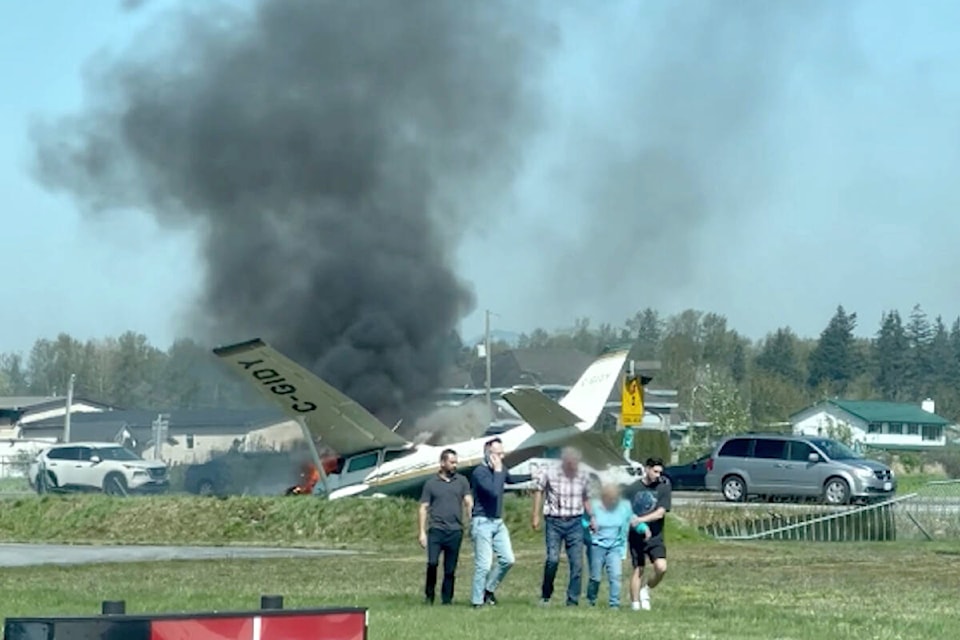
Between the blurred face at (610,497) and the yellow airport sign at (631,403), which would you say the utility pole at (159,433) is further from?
the blurred face at (610,497)

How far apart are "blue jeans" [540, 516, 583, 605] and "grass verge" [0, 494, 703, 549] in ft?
39.3

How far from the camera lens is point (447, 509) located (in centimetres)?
1858

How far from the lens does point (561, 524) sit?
18797mm

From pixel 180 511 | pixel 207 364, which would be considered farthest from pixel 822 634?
pixel 207 364

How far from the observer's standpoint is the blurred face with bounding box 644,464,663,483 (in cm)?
1891

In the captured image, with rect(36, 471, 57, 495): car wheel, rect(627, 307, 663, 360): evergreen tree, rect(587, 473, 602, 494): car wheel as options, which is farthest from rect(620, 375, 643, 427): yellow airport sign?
rect(627, 307, 663, 360): evergreen tree

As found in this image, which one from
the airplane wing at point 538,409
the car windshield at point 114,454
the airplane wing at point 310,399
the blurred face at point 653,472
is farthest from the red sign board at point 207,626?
the car windshield at point 114,454

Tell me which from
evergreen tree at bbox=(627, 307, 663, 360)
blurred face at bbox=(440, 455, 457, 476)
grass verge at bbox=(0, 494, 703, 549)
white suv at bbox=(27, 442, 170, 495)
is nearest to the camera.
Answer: blurred face at bbox=(440, 455, 457, 476)

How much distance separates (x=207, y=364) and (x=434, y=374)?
583cm

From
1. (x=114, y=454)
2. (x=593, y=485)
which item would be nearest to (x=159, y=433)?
(x=114, y=454)

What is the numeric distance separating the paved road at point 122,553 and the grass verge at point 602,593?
121 cm

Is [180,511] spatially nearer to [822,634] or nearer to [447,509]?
[447,509]

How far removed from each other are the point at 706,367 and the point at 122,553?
71176 millimetres

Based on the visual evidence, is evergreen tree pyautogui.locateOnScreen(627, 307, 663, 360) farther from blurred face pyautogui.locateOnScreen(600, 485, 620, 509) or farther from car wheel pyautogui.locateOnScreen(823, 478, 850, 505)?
blurred face pyautogui.locateOnScreen(600, 485, 620, 509)
